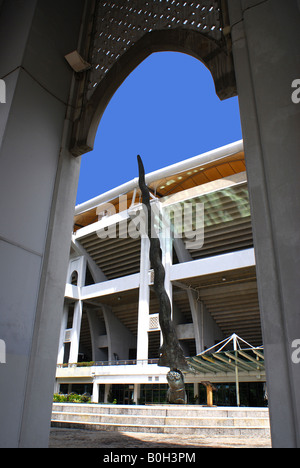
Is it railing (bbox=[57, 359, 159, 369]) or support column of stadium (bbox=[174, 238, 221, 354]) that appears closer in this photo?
railing (bbox=[57, 359, 159, 369])

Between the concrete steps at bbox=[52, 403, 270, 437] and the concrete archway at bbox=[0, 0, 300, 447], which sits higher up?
the concrete archway at bbox=[0, 0, 300, 447]

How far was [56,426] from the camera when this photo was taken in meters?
7.50

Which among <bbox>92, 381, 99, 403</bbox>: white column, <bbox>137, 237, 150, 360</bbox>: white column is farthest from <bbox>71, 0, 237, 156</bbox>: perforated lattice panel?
<bbox>92, 381, 99, 403</bbox>: white column

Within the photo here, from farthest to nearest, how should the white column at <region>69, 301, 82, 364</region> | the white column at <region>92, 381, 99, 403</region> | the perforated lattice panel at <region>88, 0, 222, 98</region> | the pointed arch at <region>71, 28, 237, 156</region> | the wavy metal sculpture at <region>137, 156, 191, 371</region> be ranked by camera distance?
the white column at <region>69, 301, 82, 364</region>
the white column at <region>92, 381, 99, 403</region>
the wavy metal sculpture at <region>137, 156, 191, 371</region>
the perforated lattice panel at <region>88, 0, 222, 98</region>
the pointed arch at <region>71, 28, 237, 156</region>

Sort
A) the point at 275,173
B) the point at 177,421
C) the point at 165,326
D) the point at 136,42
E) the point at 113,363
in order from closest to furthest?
the point at 275,173, the point at 136,42, the point at 177,421, the point at 165,326, the point at 113,363

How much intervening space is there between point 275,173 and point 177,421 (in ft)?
20.7

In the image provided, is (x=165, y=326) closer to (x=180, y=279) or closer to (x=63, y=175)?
(x=63, y=175)

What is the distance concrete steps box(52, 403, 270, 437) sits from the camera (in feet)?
18.6

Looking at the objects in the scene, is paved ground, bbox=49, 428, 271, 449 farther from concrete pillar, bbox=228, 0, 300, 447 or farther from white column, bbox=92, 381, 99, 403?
white column, bbox=92, 381, 99, 403

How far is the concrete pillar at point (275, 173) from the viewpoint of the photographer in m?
1.47

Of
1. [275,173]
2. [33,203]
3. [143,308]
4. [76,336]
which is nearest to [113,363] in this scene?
[76,336]

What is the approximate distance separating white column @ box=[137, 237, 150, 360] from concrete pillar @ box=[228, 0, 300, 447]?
18.6 m

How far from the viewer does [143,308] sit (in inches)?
791

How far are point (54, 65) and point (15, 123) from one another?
851 millimetres
